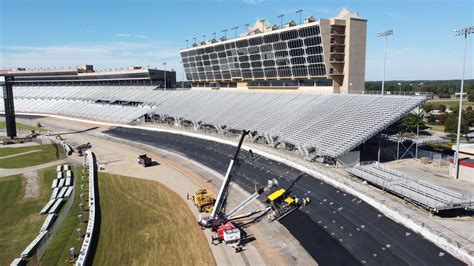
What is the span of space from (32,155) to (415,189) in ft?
→ 197

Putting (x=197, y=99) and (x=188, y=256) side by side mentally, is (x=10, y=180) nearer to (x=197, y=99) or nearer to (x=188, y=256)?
(x=188, y=256)

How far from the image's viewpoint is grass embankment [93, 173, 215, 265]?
25.1m

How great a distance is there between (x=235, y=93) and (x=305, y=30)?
28.2 meters

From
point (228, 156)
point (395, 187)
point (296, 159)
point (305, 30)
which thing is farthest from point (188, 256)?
point (305, 30)

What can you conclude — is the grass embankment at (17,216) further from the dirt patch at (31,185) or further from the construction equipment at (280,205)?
the construction equipment at (280,205)

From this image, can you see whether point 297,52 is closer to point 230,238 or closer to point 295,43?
point 295,43

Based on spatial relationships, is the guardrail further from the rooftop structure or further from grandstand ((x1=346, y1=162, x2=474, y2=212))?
the rooftop structure

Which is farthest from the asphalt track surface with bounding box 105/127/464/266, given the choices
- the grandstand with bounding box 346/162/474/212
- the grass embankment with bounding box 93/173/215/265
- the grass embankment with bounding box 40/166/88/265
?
the grass embankment with bounding box 40/166/88/265

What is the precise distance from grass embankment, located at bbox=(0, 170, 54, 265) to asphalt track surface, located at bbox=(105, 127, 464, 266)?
20.8 m

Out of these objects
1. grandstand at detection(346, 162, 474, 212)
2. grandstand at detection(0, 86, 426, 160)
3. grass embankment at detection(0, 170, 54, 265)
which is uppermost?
grandstand at detection(0, 86, 426, 160)

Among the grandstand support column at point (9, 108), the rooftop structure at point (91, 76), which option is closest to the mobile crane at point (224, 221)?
the grandstand support column at point (9, 108)

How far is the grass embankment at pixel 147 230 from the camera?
25.1 metres

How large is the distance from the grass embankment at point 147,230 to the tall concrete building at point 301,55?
38.1 meters

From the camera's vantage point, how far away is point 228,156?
176 ft
